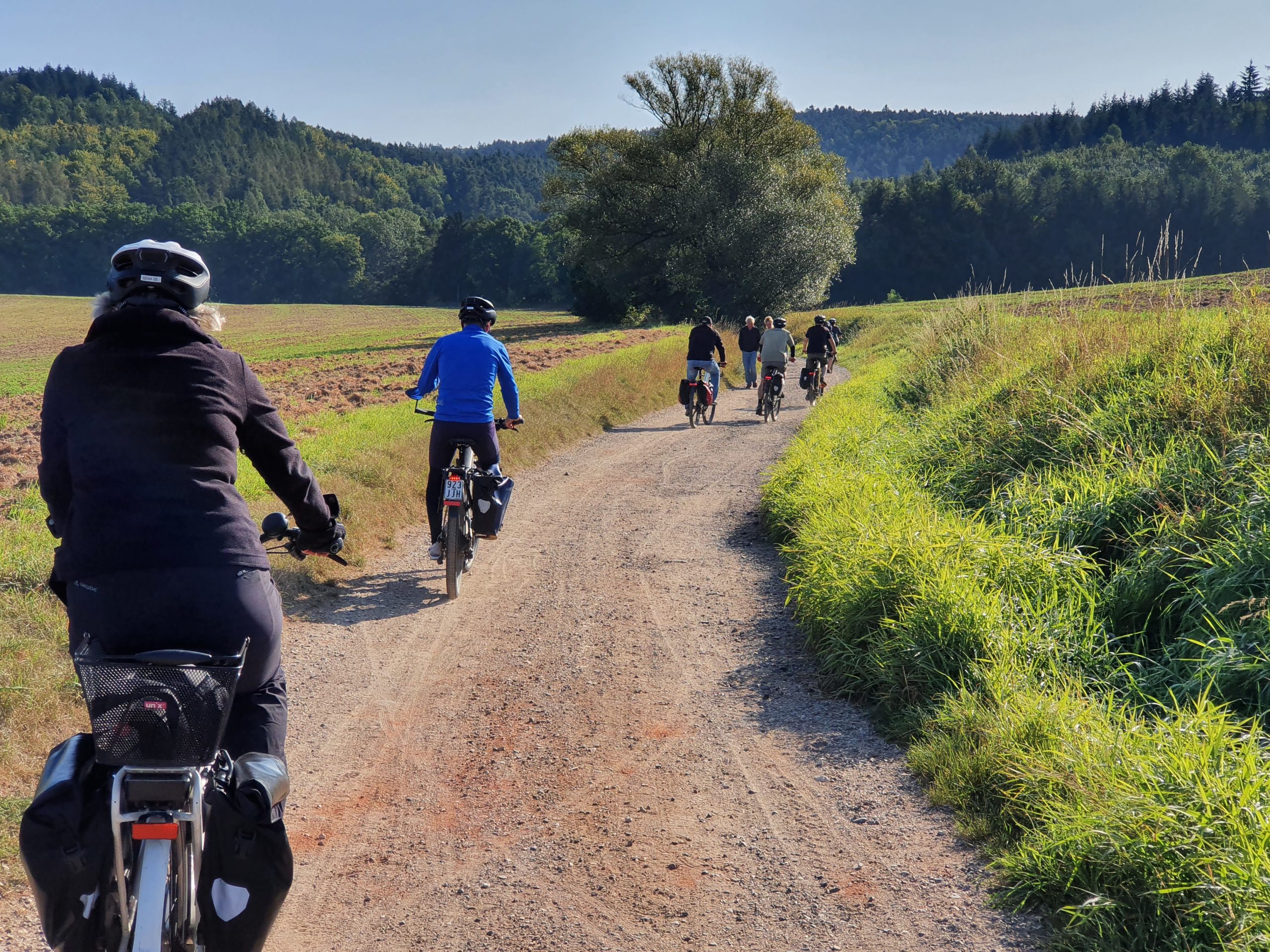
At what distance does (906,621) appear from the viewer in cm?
530

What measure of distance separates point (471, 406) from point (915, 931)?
17.5ft

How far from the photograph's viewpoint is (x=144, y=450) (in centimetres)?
227

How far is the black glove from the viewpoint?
115 inches

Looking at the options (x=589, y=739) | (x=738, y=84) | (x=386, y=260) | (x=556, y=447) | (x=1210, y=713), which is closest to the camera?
(x=1210, y=713)

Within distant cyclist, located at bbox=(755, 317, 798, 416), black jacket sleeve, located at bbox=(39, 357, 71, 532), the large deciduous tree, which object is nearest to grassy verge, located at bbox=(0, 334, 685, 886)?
black jacket sleeve, located at bbox=(39, 357, 71, 532)

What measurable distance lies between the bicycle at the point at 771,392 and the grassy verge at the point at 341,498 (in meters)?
2.71

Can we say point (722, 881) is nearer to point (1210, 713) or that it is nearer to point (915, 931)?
point (915, 931)

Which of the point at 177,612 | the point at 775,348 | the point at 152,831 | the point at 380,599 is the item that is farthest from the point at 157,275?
the point at 775,348

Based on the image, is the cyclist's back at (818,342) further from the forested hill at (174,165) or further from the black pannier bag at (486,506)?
the forested hill at (174,165)

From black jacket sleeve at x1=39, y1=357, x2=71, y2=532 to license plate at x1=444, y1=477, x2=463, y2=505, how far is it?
4.80 meters

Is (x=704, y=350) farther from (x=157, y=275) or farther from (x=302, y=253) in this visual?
(x=302, y=253)

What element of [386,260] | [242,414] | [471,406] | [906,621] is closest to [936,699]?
[906,621]

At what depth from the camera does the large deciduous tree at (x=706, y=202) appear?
150ft

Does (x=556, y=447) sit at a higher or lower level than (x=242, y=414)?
lower
